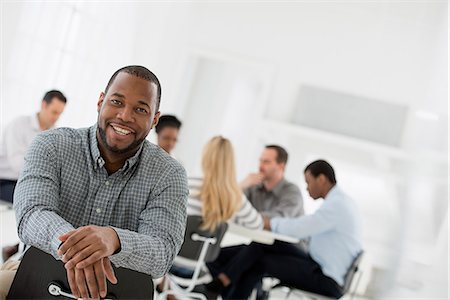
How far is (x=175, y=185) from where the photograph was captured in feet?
5.98

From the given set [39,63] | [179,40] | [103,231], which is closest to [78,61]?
[39,63]

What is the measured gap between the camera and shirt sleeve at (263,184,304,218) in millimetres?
4324

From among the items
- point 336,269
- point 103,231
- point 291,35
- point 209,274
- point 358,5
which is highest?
point 358,5

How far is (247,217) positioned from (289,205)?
22.7 inches

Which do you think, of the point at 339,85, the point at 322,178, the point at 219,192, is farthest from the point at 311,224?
the point at 339,85

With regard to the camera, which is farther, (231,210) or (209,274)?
(209,274)

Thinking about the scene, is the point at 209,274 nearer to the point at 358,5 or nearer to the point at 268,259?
the point at 268,259

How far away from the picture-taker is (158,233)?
5.67ft

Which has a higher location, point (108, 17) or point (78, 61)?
point (108, 17)

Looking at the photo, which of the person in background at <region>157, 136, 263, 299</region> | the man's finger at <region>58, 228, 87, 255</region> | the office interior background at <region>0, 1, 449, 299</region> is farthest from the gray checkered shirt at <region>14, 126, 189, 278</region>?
the office interior background at <region>0, 1, 449, 299</region>

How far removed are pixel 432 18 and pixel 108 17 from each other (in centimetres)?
323

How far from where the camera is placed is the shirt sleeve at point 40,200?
1.58m

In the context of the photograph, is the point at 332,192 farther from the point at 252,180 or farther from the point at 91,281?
the point at 91,281

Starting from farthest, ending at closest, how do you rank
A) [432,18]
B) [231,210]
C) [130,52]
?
[432,18] < [130,52] < [231,210]
